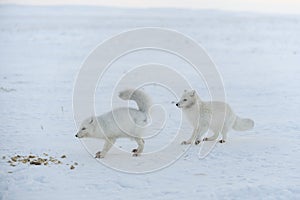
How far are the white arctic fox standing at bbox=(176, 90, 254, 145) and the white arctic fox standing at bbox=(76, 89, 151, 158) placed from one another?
2.27ft

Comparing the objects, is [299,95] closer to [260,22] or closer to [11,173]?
[11,173]

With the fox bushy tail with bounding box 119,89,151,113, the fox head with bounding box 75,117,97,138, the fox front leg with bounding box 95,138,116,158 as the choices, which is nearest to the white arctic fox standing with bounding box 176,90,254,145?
the fox bushy tail with bounding box 119,89,151,113

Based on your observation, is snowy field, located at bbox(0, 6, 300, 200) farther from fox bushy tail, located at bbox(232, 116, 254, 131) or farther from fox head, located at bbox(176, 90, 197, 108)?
fox head, located at bbox(176, 90, 197, 108)

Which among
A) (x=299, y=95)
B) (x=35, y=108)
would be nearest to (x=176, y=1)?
(x=299, y=95)

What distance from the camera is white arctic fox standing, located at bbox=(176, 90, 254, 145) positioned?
6.07 meters

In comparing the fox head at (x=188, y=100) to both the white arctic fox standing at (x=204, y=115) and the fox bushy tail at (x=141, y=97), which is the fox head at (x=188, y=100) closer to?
the white arctic fox standing at (x=204, y=115)

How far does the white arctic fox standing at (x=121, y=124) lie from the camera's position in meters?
5.41

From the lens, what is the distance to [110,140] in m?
5.51

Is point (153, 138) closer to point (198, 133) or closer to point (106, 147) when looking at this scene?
point (198, 133)

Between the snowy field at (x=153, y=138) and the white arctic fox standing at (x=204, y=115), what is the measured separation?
0.60 ft

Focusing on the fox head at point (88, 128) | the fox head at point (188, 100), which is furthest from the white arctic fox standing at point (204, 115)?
the fox head at point (88, 128)

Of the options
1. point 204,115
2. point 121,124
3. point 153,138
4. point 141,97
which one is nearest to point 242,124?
point 204,115

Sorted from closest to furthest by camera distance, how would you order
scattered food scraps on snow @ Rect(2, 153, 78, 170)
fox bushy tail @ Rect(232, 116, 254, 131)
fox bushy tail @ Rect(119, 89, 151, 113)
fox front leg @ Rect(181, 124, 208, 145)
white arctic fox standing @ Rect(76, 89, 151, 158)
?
1. scattered food scraps on snow @ Rect(2, 153, 78, 170)
2. white arctic fox standing @ Rect(76, 89, 151, 158)
3. fox bushy tail @ Rect(119, 89, 151, 113)
4. fox front leg @ Rect(181, 124, 208, 145)
5. fox bushy tail @ Rect(232, 116, 254, 131)

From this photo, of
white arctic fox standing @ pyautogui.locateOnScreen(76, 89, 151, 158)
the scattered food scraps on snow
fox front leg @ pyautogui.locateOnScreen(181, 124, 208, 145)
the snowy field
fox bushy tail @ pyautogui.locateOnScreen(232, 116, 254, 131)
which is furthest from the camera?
fox bushy tail @ pyautogui.locateOnScreen(232, 116, 254, 131)
